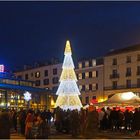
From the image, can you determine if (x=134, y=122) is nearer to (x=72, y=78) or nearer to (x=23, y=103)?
(x=72, y=78)

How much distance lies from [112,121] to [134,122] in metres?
2.91

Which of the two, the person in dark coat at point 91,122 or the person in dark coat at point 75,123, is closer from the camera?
the person in dark coat at point 91,122

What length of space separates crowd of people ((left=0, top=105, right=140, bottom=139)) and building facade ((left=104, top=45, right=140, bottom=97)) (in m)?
43.9

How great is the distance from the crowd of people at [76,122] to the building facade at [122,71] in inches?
1729

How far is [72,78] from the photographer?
50906 millimetres

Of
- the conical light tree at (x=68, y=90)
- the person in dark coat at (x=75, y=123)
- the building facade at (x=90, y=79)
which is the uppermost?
the building facade at (x=90, y=79)

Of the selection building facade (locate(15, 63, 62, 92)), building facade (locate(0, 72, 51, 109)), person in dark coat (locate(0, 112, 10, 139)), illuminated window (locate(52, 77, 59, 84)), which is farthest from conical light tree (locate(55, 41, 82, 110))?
illuminated window (locate(52, 77, 59, 84))

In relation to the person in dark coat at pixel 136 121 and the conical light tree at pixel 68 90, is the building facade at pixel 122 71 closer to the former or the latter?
the conical light tree at pixel 68 90

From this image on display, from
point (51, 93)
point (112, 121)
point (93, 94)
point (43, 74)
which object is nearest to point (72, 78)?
point (112, 121)

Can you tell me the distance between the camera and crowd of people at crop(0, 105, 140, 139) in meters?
18.5

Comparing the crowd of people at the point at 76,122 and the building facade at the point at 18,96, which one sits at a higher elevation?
the building facade at the point at 18,96

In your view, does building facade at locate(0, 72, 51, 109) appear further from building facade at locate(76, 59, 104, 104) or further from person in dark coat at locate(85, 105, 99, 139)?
person in dark coat at locate(85, 105, 99, 139)

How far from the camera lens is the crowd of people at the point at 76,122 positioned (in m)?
18.5

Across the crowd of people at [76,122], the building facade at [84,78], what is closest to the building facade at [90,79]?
the building facade at [84,78]
